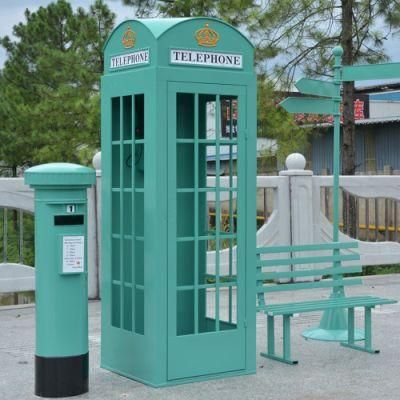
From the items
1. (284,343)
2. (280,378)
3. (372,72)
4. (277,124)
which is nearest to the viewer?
(280,378)

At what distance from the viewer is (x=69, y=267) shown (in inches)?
244

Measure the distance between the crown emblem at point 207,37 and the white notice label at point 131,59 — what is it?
39cm

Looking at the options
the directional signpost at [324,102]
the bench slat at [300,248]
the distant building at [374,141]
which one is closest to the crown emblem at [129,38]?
the directional signpost at [324,102]

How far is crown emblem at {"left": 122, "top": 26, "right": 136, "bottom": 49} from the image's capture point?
6574 mm

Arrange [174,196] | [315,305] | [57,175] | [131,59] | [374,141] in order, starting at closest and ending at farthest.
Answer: [57,175]
[174,196]
[131,59]
[315,305]
[374,141]

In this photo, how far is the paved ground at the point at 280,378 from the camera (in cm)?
634

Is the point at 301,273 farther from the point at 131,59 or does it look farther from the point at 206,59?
the point at 131,59

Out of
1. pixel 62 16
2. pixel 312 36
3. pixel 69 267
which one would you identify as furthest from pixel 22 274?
pixel 62 16

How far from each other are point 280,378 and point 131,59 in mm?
2599

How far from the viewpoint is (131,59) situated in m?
6.56

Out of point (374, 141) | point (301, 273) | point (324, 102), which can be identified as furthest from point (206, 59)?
point (374, 141)

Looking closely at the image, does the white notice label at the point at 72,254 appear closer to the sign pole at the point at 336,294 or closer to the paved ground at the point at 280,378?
the paved ground at the point at 280,378

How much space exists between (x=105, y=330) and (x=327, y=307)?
6.21 ft

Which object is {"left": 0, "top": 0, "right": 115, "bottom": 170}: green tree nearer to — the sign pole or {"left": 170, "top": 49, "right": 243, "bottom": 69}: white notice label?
the sign pole
